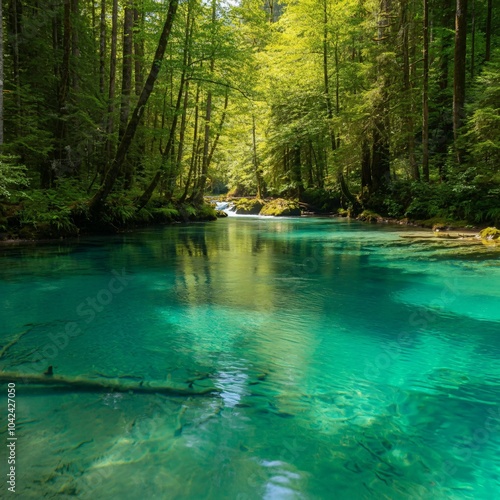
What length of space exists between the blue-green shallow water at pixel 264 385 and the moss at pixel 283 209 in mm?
20068

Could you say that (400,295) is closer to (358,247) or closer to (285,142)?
(358,247)

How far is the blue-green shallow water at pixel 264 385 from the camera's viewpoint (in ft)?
7.22

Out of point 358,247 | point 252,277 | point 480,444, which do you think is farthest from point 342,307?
point 358,247

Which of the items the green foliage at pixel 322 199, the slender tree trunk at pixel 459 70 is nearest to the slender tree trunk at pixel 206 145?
the green foliage at pixel 322 199

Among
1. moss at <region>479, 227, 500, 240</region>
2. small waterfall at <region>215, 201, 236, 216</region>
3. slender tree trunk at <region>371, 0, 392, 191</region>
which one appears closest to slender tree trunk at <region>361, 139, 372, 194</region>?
slender tree trunk at <region>371, 0, 392, 191</region>

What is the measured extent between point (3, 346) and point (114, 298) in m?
2.07

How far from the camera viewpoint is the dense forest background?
1250 cm

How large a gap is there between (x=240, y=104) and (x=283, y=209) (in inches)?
312

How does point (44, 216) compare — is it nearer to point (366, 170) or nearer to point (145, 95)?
point (145, 95)

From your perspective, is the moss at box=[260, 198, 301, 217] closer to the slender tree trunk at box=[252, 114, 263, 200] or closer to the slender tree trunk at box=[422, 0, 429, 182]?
the slender tree trunk at box=[252, 114, 263, 200]

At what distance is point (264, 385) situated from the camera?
3.26m

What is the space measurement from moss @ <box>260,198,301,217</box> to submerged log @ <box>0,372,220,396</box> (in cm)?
2444

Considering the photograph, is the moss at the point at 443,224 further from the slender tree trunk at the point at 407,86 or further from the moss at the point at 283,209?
the moss at the point at 283,209

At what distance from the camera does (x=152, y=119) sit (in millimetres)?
23750
